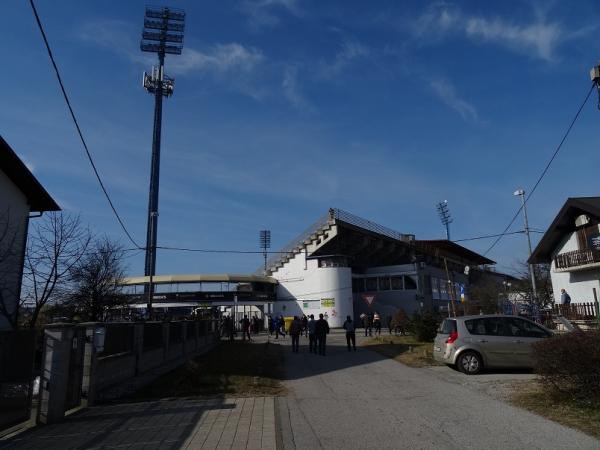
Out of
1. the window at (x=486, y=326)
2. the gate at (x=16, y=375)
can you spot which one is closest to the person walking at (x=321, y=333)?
the window at (x=486, y=326)

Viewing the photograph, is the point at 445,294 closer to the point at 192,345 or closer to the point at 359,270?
the point at 359,270

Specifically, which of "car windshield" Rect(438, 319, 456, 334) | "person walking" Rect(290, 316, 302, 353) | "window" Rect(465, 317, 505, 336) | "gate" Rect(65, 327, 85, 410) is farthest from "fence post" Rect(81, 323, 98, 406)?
"person walking" Rect(290, 316, 302, 353)

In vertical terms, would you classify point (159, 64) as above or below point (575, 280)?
above

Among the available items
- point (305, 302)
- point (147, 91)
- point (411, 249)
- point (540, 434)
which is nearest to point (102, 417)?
point (540, 434)

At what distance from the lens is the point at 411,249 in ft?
193

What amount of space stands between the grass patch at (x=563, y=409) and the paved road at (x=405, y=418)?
0.21 m

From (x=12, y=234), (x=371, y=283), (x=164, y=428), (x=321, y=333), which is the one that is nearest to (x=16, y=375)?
(x=164, y=428)

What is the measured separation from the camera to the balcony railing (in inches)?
1009

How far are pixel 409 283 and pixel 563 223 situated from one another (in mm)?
25765

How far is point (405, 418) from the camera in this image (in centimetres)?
780

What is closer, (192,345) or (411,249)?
(192,345)

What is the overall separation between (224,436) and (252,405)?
7.53ft

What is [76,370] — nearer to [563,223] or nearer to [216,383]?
[216,383]

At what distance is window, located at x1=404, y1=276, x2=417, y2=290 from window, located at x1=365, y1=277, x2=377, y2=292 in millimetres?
3461
